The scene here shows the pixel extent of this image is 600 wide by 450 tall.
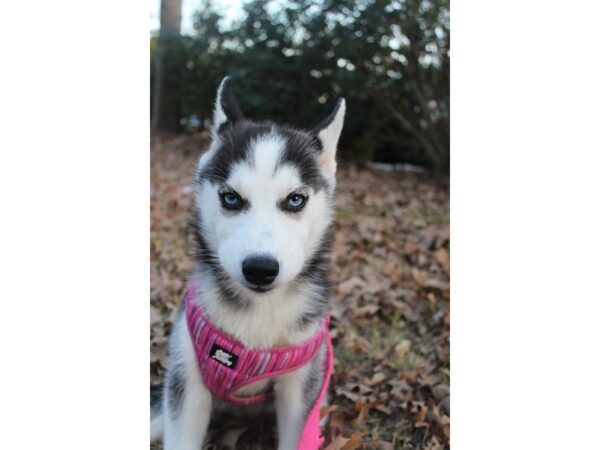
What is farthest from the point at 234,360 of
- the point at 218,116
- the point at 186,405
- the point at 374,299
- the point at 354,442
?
the point at 374,299

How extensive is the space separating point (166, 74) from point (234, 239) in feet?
3.71

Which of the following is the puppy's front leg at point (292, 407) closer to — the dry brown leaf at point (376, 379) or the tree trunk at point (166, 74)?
the dry brown leaf at point (376, 379)

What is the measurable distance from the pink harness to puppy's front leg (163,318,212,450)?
0.03 m

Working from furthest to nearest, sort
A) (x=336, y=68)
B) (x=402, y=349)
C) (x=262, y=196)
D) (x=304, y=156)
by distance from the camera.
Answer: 1. (x=336, y=68)
2. (x=402, y=349)
3. (x=304, y=156)
4. (x=262, y=196)

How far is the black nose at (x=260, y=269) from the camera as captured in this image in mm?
1312

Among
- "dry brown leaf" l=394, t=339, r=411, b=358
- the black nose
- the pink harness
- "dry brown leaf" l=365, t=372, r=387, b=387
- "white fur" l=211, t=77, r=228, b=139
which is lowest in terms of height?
"dry brown leaf" l=365, t=372, r=387, b=387

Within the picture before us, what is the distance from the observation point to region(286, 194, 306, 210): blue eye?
1.46 meters

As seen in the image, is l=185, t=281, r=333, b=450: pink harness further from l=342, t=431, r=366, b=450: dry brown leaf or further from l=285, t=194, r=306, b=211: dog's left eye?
l=285, t=194, r=306, b=211: dog's left eye

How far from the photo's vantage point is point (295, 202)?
147cm

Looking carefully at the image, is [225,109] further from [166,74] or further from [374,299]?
[374,299]

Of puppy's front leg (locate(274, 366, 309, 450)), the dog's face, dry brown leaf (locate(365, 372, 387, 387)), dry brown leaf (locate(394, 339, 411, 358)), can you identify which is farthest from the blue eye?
dry brown leaf (locate(394, 339, 411, 358))

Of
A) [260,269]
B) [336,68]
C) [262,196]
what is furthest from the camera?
[336,68]
